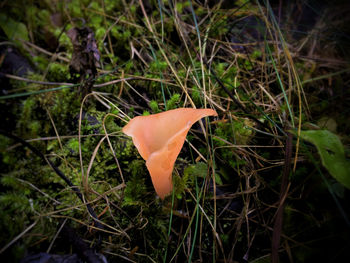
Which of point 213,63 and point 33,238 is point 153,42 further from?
point 33,238

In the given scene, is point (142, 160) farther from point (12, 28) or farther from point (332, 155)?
point (12, 28)

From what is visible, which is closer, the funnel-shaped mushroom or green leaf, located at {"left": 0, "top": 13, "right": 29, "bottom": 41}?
the funnel-shaped mushroom

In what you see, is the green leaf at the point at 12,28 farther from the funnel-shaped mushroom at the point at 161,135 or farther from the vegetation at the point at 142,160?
the funnel-shaped mushroom at the point at 161,135

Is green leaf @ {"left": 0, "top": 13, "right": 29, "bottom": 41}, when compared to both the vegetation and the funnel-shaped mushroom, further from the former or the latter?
the funnel-shaped mushroom

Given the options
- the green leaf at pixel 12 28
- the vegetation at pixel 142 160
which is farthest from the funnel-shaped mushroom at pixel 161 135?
the green leaf at pixel 12 28

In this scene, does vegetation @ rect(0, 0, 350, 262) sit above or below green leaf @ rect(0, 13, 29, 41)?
below

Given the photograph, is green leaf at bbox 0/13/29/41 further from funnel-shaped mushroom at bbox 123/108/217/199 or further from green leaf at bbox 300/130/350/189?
green leaf at bbox 300/130/350/189

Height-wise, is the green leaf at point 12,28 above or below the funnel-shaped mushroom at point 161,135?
above

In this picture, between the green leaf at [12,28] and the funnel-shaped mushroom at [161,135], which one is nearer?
Result: the funnel-shaped mushroom at [161,135]

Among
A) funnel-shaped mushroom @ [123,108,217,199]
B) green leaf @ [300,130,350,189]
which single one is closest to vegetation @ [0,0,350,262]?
green leaf @ [300,130,350,189]
